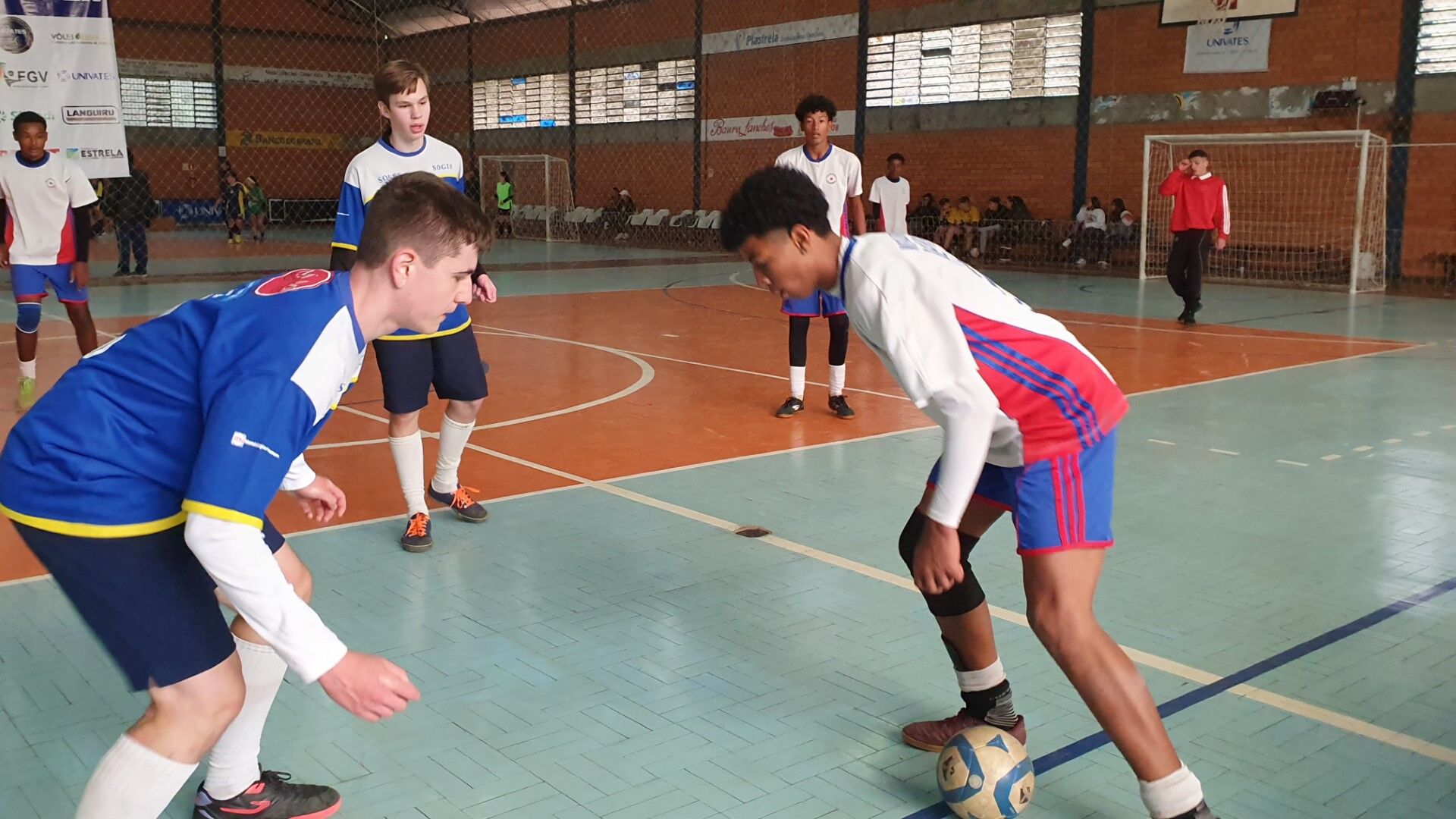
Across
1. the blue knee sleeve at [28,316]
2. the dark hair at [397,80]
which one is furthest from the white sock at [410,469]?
the blue knee sleeve at [28,316]

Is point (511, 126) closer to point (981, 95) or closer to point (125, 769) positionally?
point (981, 95)

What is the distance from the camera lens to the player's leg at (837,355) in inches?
294

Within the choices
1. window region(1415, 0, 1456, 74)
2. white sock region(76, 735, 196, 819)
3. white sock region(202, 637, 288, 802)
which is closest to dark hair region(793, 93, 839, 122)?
white sock region(202, 637, 288, 802)

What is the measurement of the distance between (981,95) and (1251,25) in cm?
539

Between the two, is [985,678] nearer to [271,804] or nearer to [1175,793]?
[1175,793]

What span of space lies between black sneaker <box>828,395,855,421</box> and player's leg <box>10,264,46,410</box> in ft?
17.5

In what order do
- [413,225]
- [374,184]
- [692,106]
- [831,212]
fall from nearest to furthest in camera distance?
[413,225] < [374,184] < [831,212] < [692,106]

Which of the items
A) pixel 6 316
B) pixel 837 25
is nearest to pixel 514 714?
pixel 6 316

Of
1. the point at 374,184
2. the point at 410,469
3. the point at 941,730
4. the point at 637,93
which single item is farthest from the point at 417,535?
the point at 637,93

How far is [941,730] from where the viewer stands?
10.0ft

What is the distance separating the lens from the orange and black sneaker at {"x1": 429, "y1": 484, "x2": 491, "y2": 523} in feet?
17.2

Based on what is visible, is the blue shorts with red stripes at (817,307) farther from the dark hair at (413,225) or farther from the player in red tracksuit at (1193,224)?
the player in red tracksuit at (1193,224)

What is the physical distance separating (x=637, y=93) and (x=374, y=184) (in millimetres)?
26265

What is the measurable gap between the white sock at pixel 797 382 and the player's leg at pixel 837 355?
0.20 m
